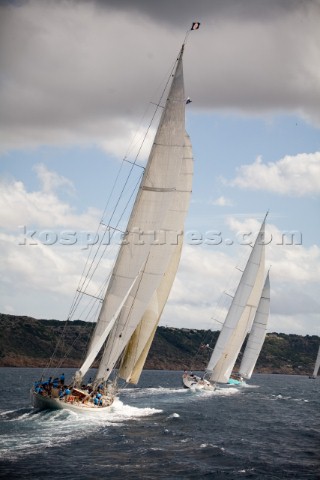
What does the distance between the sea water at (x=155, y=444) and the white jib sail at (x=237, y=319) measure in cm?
1722

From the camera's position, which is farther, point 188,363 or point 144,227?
point 188,363

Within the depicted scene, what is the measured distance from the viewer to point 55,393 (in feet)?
136

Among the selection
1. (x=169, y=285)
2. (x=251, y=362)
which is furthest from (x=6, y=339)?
(x=169, y=285)

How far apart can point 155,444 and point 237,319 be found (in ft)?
123

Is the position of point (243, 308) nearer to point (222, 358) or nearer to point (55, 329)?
point (222, 358)

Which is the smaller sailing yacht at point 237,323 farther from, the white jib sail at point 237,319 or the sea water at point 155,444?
the sea water at point 155,444

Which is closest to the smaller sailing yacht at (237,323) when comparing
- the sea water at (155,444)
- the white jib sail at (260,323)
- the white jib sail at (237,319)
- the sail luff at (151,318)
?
the white jib sail at (237,319)

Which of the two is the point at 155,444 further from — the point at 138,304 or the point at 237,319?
the point at 237,319

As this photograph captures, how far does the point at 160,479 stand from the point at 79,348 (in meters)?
130

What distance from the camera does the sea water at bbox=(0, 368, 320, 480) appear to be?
2964 centimetres

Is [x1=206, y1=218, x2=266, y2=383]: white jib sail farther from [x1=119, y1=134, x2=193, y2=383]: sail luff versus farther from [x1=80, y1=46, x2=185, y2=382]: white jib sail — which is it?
[x1=80, y1=46, x2=185, y2=382]: white jib sail

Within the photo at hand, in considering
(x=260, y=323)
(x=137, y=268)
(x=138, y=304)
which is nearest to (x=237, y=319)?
(x=260, y=323)

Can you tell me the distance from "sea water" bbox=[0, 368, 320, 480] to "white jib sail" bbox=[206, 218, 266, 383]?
17216 millimetres

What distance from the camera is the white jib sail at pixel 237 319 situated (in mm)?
72000
